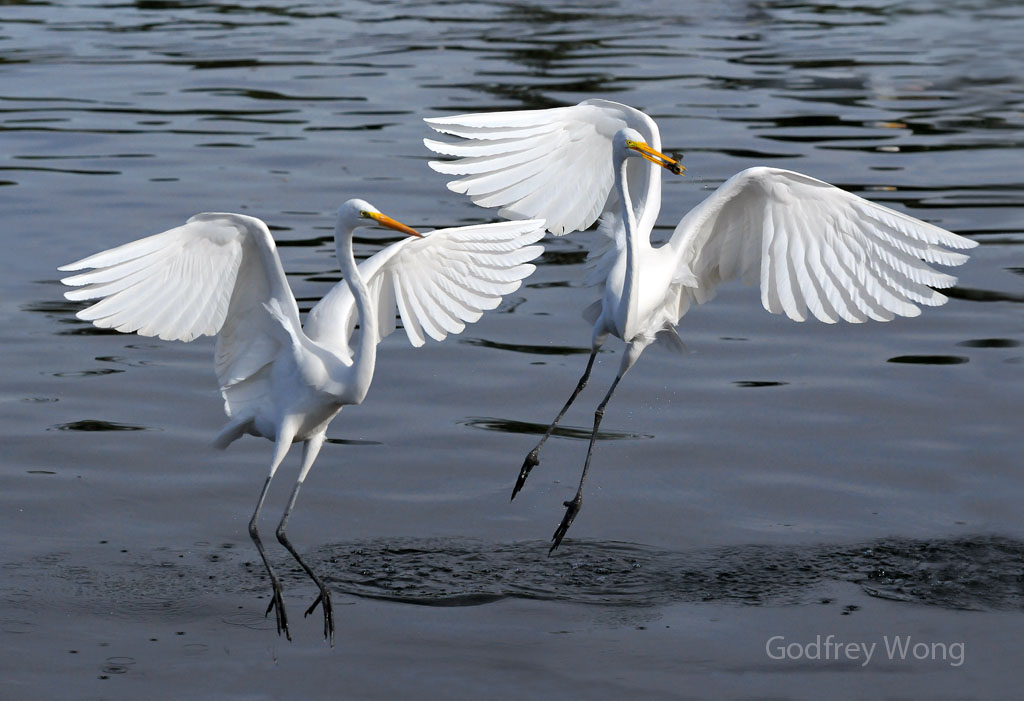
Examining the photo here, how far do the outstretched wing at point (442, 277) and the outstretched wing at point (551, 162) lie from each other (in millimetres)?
869

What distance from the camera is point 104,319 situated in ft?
24.4

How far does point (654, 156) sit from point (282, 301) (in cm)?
219

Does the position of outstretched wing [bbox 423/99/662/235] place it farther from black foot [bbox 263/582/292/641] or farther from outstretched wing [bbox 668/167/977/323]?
black foot [bbox 263/582/292/641]

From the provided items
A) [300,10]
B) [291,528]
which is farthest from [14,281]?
[300,10]

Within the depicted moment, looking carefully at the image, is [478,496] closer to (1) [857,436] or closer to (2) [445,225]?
(1) [857,436]

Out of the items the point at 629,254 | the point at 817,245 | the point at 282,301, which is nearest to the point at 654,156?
the point at 629,254

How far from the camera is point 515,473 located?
978 cm

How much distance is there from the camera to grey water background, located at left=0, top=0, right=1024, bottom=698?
24.4ft

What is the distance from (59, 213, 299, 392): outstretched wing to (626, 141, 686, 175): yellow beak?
2.10 metres

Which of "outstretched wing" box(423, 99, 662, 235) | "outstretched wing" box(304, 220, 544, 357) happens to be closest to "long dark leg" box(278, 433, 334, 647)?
"outstretched wing" box(304, 220, 544, 357)

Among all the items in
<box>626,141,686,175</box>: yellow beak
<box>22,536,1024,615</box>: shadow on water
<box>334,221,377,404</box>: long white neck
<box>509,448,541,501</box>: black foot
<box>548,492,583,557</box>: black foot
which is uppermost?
<box>626,141,686,175</box>: yellow beak

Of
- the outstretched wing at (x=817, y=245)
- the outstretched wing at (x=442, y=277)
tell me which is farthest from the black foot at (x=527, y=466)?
the outstretched wing at (x=817, y=245)

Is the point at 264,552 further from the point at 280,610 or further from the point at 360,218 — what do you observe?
the point at 360,218

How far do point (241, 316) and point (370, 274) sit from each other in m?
0.69
